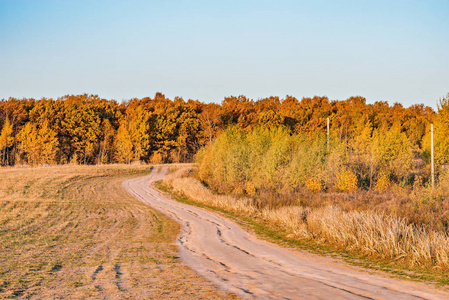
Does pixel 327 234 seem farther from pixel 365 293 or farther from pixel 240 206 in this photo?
pixel 240 206

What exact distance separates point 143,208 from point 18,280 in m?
16.9

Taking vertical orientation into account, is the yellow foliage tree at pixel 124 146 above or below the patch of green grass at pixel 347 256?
above

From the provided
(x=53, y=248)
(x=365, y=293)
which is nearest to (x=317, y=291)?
(x=365, y=293)

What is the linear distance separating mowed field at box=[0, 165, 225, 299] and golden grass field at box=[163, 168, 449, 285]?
4957mm

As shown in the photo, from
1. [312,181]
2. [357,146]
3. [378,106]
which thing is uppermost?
[378,106]

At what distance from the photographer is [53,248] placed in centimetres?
1345

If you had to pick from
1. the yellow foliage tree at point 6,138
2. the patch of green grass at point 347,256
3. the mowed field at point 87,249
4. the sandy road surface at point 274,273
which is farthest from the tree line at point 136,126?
the sandy road surface at point 274,273

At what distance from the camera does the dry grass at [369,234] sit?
33.7 ft

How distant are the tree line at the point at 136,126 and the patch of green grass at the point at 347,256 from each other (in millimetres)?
34337

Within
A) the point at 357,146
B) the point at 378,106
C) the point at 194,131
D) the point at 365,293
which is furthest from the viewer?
the point at 378,106

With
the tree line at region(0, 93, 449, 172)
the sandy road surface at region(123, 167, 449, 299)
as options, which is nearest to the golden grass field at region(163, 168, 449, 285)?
the sandy road surface at region(123, 167, 449, 299)

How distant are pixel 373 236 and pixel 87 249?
30.8ft

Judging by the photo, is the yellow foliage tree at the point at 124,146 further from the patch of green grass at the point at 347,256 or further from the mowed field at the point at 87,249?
the patch of green grass at the point at 347,256

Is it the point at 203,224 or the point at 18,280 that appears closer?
the point at 18,280
